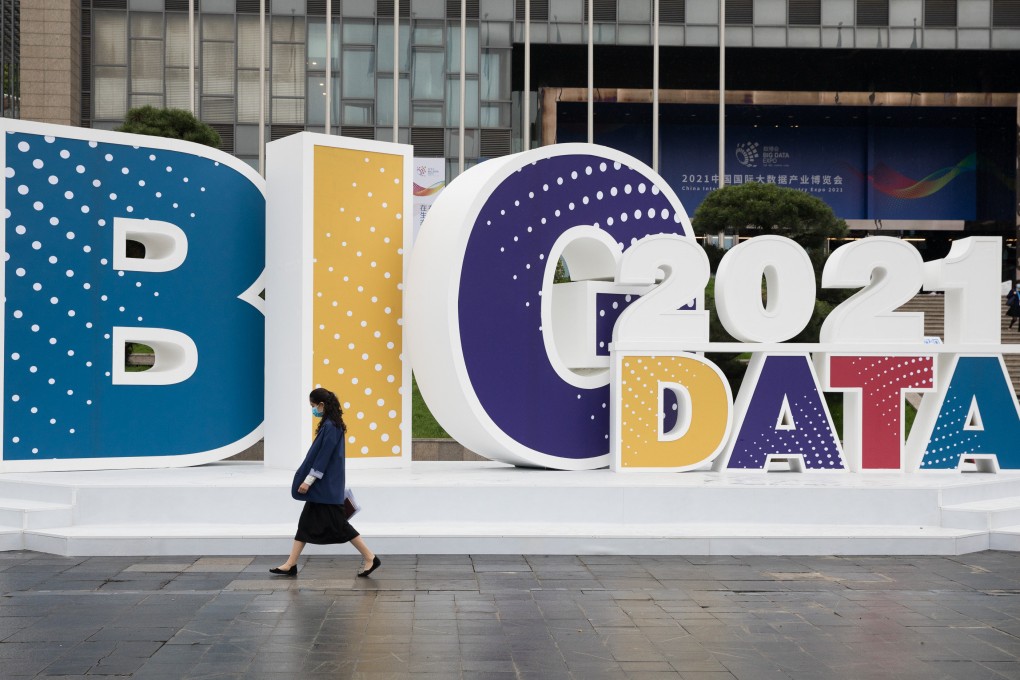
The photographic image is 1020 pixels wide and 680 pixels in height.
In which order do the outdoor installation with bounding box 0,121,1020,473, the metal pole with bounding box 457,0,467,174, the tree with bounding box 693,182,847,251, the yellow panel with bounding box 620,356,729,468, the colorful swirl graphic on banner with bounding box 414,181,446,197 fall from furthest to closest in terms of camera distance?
the colorful swirl graphic on banner with bounding box 414,181,446,197 → the metal pole with bounding box 457,0,467,174 → the tree with bounding box 693,182,847,251 → the yellow panel with bounding box 620,356,729,468 → the outdoor installation with bounding box 0,121,1020,473

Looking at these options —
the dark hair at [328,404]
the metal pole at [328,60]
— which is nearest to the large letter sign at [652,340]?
the dark hair at [328,404]

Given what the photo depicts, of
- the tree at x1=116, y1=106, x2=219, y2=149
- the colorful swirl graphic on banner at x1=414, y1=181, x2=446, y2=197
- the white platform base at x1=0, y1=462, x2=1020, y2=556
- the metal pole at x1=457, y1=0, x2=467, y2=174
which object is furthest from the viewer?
the colorful swirl graphic on banner at x1=414, y1=181, x2=446, y2=197

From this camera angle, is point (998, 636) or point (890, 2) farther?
point (890, 2)

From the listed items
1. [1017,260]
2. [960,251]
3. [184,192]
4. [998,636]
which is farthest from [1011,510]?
[1017,260]

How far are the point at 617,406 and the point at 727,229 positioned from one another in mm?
18669

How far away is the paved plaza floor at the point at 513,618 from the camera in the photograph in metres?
6.95

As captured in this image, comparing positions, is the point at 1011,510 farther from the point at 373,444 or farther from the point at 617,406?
the point at 373,444

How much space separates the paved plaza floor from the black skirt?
0.34 m

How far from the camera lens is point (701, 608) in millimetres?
8758

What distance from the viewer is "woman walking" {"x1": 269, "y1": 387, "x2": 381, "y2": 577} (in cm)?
995

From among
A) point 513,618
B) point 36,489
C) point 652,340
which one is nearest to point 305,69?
point 652,340

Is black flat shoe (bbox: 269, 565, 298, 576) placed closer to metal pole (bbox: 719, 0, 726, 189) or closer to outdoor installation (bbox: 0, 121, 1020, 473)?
outdoor installation (bbox: 0, 121, 1020, 473)

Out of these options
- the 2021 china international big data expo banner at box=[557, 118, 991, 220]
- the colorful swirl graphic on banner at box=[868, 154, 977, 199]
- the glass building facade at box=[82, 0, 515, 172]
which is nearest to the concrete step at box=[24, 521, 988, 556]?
the glass building facade at box=[82, 0, 515, 172]

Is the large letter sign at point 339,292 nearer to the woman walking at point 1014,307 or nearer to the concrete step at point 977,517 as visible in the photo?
the concrete step at point 977,517
